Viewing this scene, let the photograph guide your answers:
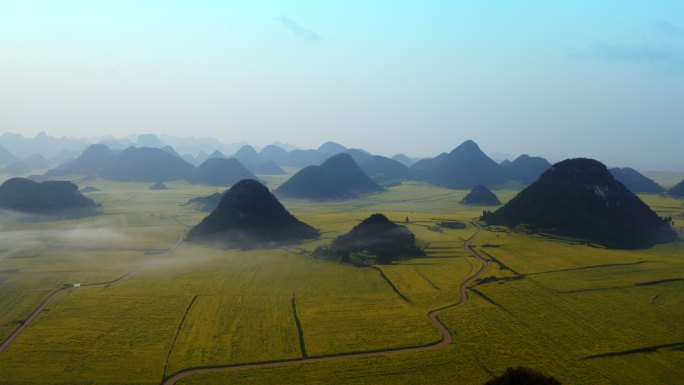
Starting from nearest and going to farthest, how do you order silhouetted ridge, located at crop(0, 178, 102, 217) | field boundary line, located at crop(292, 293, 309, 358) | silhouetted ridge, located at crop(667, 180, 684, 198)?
1. field boundary line, located at crop(292, 293, 309, 358)
2. silhouetted ridge, located at crop(0, 178, 102, 217)
3. silhouetted ridge, located at crop(667, 180, 684, 198)

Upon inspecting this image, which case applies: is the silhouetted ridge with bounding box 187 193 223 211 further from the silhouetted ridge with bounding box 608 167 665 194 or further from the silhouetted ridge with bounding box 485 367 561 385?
the silhouetted ridge with bounding box 608 167 665 194

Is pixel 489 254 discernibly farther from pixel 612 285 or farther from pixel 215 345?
pixel 215 345

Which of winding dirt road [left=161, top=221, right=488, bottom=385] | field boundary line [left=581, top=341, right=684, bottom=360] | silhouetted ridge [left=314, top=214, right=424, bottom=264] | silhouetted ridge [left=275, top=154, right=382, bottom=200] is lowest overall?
winding dirt road [left=161, top=221, right=488, bottom=385]

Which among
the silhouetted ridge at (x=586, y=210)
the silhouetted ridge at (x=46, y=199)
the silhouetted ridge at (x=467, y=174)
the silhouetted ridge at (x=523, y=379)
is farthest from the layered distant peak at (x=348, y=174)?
the silhouetted ridge at (x=523, y=379)

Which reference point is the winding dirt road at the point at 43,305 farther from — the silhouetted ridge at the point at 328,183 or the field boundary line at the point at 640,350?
the silhouetted ridge at the point at 328,183

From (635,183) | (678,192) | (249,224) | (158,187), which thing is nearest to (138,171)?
(158,187)

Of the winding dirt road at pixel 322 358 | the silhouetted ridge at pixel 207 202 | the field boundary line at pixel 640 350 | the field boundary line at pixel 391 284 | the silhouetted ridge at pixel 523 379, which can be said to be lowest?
the winding dirt road at pixel 322 358

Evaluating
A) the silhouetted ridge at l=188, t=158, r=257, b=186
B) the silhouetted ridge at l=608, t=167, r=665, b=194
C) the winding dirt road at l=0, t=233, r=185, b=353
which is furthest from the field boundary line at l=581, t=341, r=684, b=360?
the silhouetted ridge at l=188, t=158, r=257, b=186
